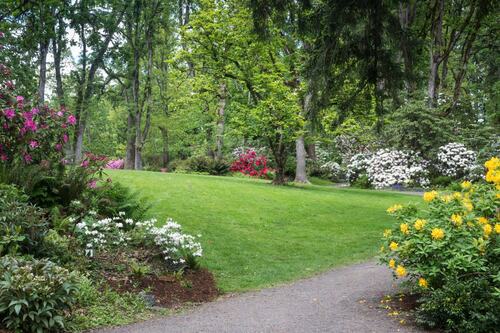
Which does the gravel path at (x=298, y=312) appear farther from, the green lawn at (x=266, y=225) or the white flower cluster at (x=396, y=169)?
the white flower cluster at (x=396, y=169)

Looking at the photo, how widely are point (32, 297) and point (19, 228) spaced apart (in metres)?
1.22

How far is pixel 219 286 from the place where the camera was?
244 inches

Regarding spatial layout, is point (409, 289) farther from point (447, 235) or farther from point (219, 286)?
point (219, 286)

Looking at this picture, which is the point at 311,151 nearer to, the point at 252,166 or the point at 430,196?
the point at 252,166

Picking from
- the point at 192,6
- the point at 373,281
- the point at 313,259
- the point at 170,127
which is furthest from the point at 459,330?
the point at 192,6

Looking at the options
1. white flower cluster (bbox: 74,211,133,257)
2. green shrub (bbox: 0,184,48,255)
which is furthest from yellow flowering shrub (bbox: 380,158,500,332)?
green shrub (bbox: 0,184,48,255)

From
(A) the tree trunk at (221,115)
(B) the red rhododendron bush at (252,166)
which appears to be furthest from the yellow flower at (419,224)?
(B) the red rhododendron bush at (252,166)

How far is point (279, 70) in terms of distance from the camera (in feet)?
54.1

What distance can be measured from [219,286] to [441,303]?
9.89ft

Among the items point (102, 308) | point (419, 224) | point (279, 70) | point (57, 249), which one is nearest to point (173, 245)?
point (57, 249)

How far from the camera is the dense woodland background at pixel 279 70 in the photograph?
25.8 ft

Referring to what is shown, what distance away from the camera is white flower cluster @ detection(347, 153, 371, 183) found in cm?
1961

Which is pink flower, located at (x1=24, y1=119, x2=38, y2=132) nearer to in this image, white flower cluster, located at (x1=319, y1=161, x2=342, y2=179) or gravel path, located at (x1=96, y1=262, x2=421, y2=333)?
gravel path, located at (x1=96, y1=262, x2=421, y2=333)

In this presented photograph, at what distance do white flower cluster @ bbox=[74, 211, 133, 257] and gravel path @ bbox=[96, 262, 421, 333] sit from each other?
164cm
